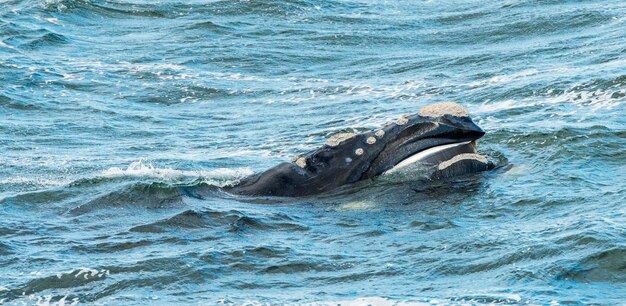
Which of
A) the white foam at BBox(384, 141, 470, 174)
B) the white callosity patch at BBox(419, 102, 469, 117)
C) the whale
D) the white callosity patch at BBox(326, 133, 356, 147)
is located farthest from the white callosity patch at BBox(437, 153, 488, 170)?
the white callosity patch at BBox(326, 133, 356, 147)

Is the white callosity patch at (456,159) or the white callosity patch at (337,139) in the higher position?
the white callosity patch at (337,139)

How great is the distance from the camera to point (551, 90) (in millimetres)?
16312

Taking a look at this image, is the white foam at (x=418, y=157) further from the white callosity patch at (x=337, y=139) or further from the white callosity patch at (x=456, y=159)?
the white callosity patch at (x=337, y=139)

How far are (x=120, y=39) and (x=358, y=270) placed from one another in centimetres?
1692

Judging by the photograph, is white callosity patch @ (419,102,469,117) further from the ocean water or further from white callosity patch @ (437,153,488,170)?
the ocean water

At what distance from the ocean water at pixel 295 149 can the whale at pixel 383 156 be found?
7.2 inches

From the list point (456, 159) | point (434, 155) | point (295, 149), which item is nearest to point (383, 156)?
point (434, 155)

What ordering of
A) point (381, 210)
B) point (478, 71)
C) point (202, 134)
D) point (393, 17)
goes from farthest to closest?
point (393, 17) → point (478, 71) → point (202, 134) → point (381, 210)

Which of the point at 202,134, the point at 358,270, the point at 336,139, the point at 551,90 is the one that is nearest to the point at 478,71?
the point at 551,90

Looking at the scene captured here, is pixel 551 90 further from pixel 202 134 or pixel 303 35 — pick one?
pixel 303 35

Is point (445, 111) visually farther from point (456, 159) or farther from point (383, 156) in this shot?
point (383, 156)

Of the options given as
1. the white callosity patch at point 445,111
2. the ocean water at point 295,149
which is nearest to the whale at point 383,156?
the white callosity patch at point 445,111

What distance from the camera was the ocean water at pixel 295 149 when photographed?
8.49 meters

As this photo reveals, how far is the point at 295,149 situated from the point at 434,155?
4013 millimetres
